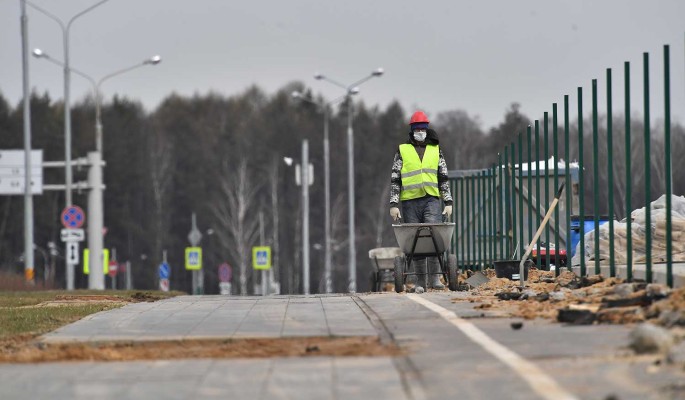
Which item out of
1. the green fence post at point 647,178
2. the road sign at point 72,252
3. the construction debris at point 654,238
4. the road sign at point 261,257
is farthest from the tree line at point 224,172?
the green fence post at point 647,178

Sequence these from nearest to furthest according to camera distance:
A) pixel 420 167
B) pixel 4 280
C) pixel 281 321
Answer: pixel 281 321 < pixel 420 167 < pixel 4 280

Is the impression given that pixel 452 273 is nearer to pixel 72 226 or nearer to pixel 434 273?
pixel 434 273

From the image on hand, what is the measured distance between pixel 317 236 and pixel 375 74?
184 feet

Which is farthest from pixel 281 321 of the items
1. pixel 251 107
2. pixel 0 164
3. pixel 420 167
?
pixel 251 107

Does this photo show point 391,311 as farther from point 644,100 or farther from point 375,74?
point 375,74

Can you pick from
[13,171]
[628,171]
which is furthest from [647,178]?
[13,171]

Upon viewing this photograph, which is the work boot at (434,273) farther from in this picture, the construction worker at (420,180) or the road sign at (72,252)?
the road sign at (72,252)

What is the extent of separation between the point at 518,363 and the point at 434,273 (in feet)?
33.6

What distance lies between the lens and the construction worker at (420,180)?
19547 millimetres

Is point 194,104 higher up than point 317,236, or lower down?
higher up

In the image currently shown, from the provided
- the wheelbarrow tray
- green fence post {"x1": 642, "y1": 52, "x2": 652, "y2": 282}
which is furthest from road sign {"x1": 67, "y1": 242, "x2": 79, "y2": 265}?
green fence post {"x1": 642, "y1": 52, "x2": 652, "y2": 282}

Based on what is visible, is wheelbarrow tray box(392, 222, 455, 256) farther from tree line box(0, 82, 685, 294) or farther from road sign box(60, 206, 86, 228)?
tree line box(0, 82, 685, 294)

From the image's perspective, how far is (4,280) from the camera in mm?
42531

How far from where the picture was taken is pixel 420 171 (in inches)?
771
